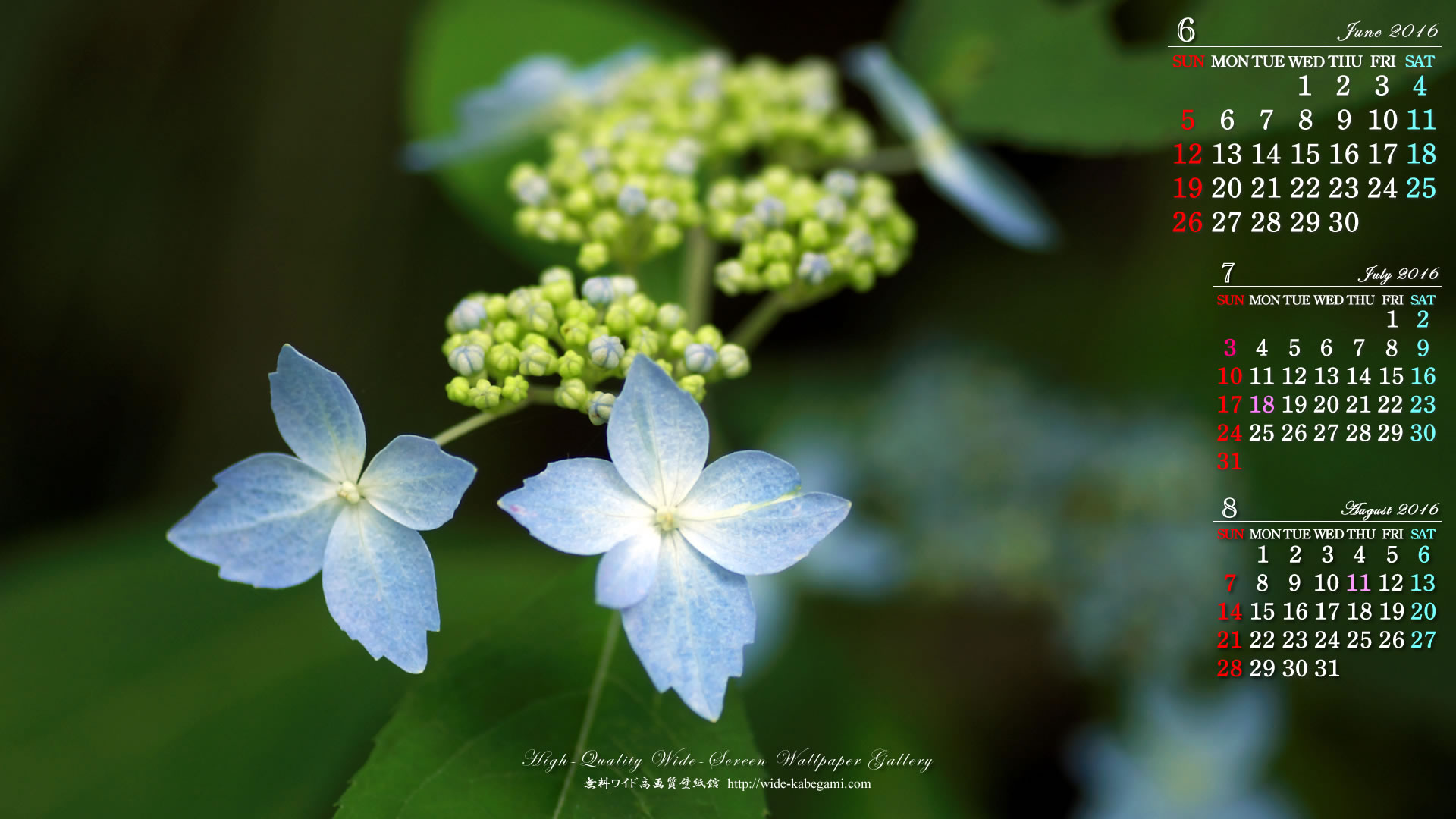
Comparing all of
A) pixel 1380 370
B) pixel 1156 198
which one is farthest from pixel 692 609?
pixel 1156 198

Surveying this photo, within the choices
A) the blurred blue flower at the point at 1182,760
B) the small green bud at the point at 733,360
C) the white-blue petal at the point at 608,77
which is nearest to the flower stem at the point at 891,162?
the white-blue petal at the point at 608,77

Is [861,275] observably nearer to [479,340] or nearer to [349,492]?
[479,340]

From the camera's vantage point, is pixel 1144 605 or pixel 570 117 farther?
pixel 1144 605

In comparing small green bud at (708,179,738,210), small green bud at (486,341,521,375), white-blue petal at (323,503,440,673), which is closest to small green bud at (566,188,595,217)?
small green bud at (708,179,738,210)

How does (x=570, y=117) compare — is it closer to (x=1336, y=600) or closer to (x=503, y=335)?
(x=503, y=335)

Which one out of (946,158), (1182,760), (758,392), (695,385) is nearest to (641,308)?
(695,385)

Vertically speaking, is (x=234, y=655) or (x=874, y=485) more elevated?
(x=874, y=485)

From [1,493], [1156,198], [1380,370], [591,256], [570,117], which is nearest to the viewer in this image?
[591,256]
